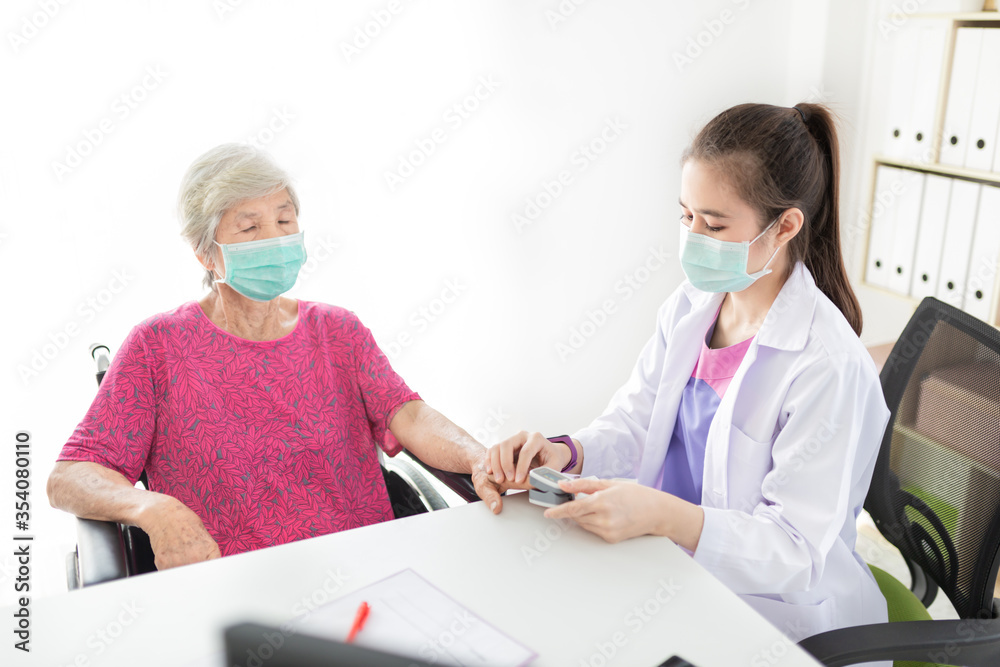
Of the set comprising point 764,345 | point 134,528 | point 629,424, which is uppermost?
point 764,345

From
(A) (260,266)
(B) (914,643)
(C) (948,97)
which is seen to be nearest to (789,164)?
(B) (914,643)

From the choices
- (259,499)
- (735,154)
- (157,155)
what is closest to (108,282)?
(157,155)

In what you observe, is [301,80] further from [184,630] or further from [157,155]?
[184,630]

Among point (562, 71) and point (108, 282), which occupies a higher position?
point (562, 71)

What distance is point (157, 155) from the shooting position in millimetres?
→ 2102

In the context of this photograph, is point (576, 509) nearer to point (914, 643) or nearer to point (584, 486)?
point (584, 486)

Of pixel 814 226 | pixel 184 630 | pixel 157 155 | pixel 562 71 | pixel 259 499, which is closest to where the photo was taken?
pixel 184 630

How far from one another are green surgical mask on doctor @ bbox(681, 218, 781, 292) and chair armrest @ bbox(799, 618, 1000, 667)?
59 centimetres

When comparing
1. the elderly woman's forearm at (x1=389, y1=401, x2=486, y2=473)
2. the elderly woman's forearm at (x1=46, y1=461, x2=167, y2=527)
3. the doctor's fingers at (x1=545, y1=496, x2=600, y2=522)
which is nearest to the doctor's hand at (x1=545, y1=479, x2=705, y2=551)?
the doctor's fingers at (x1=545, y1=496, x2=600, y2=522)

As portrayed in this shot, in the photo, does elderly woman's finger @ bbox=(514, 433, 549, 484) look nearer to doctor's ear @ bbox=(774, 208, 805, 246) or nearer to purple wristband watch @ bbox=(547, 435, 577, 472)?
purple wristband watch @ bbox=(547, 435, 577, 472)

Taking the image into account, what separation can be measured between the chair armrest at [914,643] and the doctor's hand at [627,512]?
0.71ft

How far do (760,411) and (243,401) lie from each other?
37.5 inches

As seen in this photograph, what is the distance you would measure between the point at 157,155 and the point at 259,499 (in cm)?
105

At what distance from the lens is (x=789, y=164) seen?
135 cm
